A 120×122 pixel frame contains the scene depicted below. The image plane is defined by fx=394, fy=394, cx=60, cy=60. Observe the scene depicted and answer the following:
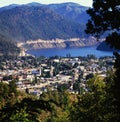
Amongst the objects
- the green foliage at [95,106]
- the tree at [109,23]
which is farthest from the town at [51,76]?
the tree at [109,23]

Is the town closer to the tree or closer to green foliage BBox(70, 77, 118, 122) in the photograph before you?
green foliage BBox(70, 77, 118, 122)

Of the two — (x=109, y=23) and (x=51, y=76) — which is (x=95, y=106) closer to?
(x=109, y=23)

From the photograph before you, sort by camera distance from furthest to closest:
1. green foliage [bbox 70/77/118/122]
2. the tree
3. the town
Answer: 1. the town
2. green foliage [bbox 70/77/118/122]
3. the tree

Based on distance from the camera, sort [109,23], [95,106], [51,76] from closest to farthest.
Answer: [109,23] < [95,106] < [51,76]

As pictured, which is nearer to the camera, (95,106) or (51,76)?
(95,106)

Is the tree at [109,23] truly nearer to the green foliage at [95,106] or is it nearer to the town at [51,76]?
the green foliage at [95,106]

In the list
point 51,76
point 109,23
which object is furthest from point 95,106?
point 51,76

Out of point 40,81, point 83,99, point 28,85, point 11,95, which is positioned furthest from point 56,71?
point 83,99

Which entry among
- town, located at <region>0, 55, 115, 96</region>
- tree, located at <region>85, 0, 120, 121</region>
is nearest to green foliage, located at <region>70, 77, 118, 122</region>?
tree, located at <region>85, 0, 120, 121</region>

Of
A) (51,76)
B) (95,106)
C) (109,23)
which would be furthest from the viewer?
→ (51,76)

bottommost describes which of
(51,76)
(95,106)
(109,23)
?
(51,76)
